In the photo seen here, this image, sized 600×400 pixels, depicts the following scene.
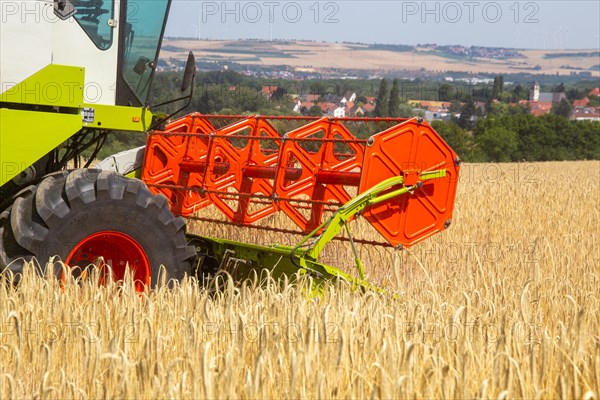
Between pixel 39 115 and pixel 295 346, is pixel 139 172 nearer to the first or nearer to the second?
pixel 39 115

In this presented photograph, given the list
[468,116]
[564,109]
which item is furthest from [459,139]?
[564,109]

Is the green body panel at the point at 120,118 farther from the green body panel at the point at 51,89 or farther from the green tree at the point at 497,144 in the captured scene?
the green tree at the point at 497,144

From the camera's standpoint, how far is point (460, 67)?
158750 mm

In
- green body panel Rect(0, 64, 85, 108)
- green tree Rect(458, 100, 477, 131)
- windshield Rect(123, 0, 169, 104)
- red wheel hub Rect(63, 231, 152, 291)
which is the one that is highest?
windshield Rect(123, 0, 169, 104)

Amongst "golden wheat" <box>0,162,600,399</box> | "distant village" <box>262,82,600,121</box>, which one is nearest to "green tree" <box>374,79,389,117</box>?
"distant village" <box>262,82,600,121</box>

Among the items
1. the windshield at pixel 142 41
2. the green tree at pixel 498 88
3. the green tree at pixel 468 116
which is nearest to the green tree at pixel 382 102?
the green tree at pixel 468 116

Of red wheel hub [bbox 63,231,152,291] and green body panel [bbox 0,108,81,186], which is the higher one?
green body panel [bbox 0,108,81,186]

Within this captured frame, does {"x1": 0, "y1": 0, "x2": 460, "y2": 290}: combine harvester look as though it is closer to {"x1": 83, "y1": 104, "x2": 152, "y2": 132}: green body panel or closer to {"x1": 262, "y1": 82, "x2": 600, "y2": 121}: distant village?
{"x1": 83, "y1": 104, "x2": 152, "y2": 132}: green body panel

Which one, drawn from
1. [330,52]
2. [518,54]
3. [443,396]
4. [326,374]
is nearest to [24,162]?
[326,374]

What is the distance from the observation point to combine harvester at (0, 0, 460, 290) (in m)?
5.03

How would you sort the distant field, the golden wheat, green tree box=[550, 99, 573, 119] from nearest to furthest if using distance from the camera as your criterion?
the golden wheat < green tree box=[550, 99, 573, 119] < the distant field

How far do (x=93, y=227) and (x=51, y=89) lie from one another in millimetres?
905

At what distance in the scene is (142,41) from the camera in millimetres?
6090

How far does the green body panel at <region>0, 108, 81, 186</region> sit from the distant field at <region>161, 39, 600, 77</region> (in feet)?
289
